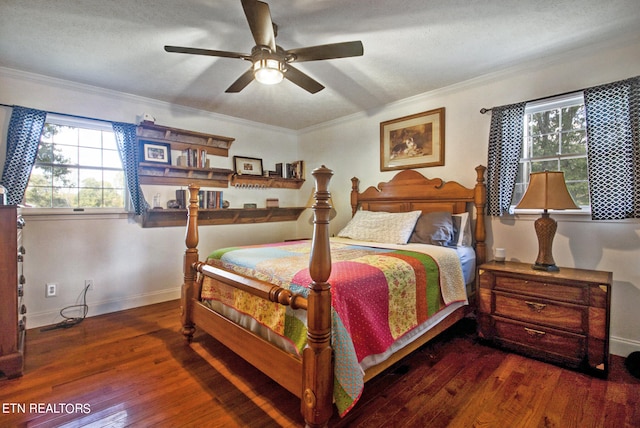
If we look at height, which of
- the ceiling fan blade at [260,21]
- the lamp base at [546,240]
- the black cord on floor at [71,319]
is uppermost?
the ceiling fan blade at [260,21]

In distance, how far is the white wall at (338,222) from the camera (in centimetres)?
232

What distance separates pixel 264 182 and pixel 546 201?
3.42m

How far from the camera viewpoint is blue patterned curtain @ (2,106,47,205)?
267 centimetres

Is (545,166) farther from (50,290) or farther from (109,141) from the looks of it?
(50,290)

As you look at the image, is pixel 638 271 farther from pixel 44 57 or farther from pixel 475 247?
pixel 44 57

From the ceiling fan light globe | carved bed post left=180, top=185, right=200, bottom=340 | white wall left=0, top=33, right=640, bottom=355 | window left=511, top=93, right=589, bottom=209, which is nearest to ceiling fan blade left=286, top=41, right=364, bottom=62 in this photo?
the ceiling fan light globe

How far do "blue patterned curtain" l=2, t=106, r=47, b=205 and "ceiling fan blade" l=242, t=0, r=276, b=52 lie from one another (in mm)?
2449

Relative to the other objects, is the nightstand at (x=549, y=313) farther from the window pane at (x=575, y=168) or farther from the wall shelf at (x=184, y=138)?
the wall shelf at (x=184, y=138)

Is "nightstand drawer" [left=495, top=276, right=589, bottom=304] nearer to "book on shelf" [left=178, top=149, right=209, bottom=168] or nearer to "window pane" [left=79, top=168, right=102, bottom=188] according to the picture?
"book on shelf" [left=178, top=149, right=209, bottom=168]

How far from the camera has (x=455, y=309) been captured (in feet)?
8.09

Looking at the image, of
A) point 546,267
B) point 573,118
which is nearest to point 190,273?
point 546,267

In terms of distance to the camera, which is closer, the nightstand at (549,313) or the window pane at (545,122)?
the nightstand at (549,313)

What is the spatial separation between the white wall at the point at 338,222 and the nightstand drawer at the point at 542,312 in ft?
1.93

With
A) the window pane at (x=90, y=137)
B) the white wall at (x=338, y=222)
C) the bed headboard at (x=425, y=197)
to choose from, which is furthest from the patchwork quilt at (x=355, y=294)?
the window pane at (x=90, y=137)
